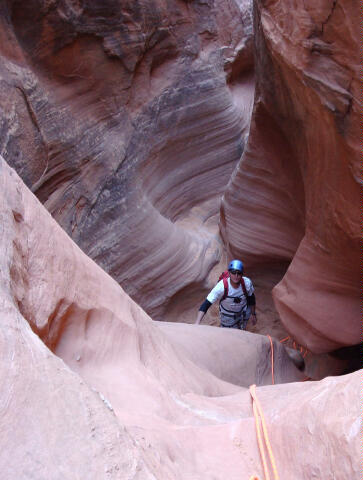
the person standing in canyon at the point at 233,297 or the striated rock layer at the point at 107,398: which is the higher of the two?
the striated rock layer at the point at 107,398

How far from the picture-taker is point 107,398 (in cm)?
166

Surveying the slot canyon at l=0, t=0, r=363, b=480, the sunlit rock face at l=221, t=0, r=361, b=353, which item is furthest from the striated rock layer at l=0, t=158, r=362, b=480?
the sunlit rock face at l=221, t=0, r=361, b=353

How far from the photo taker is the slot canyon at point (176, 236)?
1.29m

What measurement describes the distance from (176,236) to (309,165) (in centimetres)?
306

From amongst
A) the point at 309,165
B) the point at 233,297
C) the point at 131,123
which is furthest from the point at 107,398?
the point at 131,123

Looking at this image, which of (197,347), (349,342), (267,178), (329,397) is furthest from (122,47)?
(329,397)

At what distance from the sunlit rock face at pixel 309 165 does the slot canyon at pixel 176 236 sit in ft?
0.06

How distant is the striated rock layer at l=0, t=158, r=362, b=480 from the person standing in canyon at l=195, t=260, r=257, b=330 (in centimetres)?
154

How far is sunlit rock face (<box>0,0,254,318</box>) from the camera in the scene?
165 inches

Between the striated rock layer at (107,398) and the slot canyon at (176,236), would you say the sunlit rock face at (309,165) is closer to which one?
the slot canyon at (176,236)

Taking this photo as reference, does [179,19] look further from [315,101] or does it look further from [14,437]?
[14,437]

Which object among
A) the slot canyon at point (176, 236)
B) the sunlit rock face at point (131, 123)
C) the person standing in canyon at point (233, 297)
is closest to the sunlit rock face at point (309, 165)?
the slot canyon at point (176, 236)

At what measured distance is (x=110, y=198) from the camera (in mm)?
5184

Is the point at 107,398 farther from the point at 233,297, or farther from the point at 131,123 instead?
the point at 131,123
